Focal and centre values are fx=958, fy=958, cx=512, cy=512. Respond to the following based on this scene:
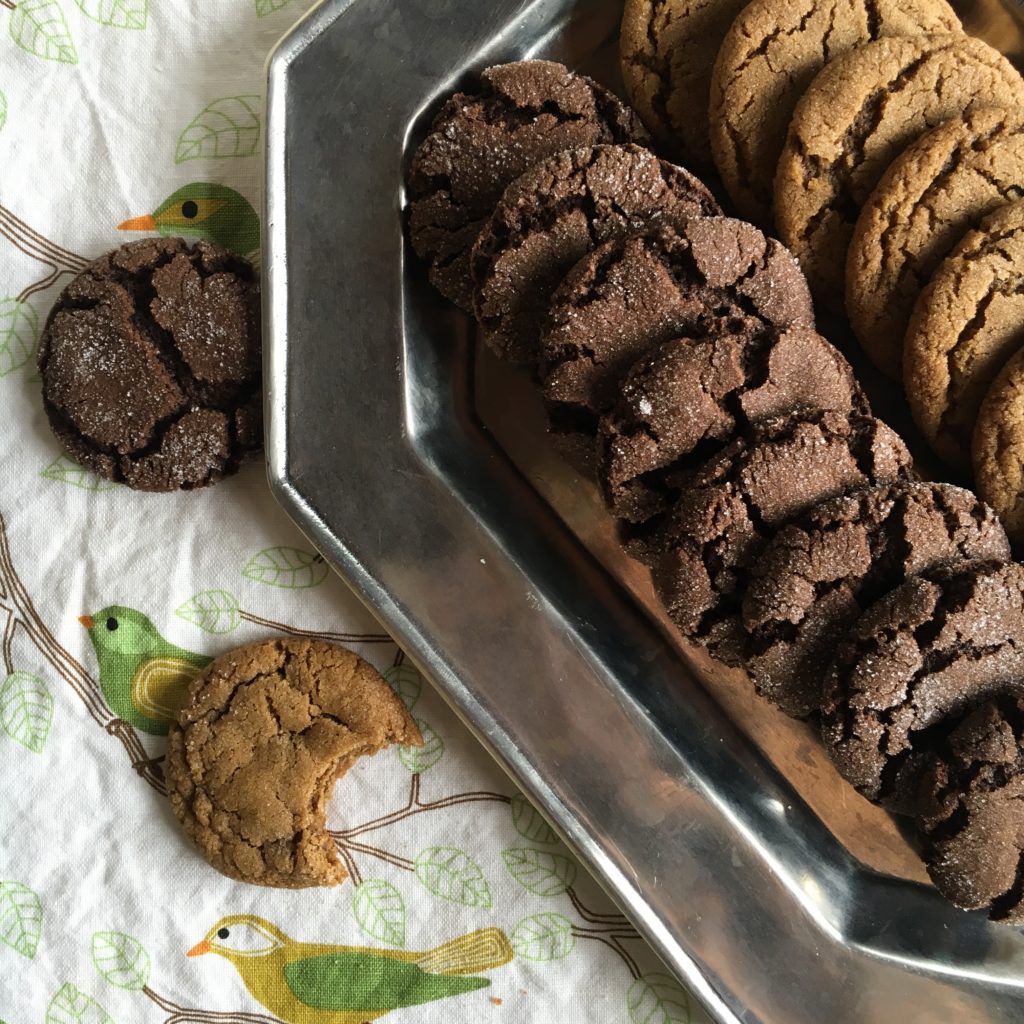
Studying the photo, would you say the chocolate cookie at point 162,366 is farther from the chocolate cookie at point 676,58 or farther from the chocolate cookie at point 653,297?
the chocolate cookie at point 676,58

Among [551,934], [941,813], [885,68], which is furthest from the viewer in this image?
[551,934]

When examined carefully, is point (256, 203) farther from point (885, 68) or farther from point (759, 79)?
point (885, 68)

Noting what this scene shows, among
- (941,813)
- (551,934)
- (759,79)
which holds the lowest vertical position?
(551,934)

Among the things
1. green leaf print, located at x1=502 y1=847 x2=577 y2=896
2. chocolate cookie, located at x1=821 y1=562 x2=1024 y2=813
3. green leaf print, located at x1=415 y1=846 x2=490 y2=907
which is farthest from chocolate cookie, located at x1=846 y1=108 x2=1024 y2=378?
green leaf print, located at x1=415 y1=846 x2=490 y2=907

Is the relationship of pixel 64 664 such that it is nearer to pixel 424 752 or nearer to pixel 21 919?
pixel 21 919

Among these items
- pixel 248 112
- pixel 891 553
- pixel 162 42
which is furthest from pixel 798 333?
pixel 162 42

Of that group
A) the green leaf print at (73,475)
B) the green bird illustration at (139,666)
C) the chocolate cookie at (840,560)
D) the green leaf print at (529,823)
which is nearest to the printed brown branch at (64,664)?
the green bird illustration at (139,666)

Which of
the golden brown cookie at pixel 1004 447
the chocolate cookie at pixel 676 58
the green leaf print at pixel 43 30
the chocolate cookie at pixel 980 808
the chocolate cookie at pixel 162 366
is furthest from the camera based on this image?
the green leaf print at pixel 43 30
